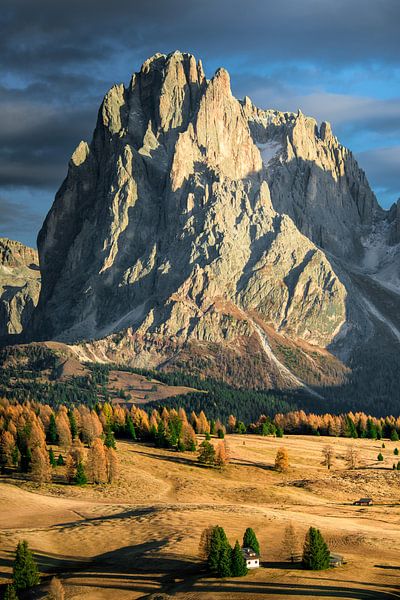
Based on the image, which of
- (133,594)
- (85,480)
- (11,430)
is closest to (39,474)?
(85,480)

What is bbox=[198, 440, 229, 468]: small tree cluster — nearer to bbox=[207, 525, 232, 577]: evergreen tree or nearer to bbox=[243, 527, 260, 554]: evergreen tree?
bbox=[243, 527, 260, 554]: evergreen tree

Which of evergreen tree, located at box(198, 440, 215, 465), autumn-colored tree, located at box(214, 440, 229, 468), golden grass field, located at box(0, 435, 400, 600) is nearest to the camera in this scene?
golden grass field, located at box(0, 435, 400, 600)

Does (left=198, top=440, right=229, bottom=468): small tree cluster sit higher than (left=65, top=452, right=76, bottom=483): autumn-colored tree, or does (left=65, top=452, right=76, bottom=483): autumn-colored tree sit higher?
(left=198, top=440, right=229, bottom=468): small tree cluster

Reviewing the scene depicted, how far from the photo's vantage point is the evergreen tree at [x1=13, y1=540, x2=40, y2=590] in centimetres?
10362

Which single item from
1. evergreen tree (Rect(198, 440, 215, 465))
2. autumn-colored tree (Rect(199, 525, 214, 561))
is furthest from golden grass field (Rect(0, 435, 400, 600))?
evergreen tree (Rect(198, 440, 215, 465))

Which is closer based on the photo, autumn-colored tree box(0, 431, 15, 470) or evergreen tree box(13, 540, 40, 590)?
evergreen tree box(13, 540, 40, 590)

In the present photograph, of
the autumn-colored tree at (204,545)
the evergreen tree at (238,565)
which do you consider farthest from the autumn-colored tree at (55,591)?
the evergreen tree at (238,565)

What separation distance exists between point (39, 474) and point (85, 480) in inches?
312

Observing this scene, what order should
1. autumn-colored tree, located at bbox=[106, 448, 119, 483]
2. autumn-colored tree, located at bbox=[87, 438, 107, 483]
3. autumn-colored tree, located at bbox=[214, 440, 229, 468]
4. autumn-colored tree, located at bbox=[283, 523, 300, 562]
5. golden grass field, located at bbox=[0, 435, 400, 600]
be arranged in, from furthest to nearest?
1. autumn-colored tree, located at bbox=[214, 440, 229, 468]
2. autumn-colored tree, located at bbox=[106, 448, 119, 483]
3. autumn-colored tree, located at bbox=[87, 438, 107, 483]
4. autumn-colored tree, located at bbox=[283, 523, 300, 562]
5. golden grass field, located at bbox=[0, 435, 400, 600]

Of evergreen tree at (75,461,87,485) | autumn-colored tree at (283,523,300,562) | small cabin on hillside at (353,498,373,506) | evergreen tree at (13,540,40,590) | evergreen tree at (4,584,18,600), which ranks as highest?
evergreen tree at (75,461,87,485)

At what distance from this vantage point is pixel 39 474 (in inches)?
6639

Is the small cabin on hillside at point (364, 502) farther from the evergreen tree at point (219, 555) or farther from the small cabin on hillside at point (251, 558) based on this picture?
the evergreen tree at point (219, 555)

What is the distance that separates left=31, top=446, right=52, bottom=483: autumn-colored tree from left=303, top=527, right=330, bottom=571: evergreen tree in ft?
240

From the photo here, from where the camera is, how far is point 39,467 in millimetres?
168375
